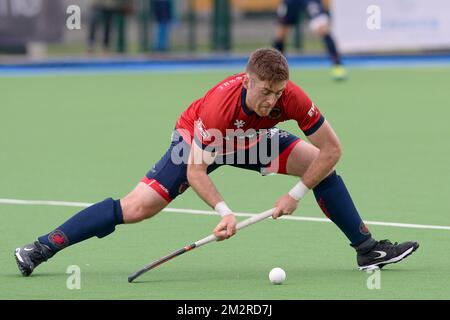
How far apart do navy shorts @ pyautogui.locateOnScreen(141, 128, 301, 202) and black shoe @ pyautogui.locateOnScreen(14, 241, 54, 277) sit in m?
0.65

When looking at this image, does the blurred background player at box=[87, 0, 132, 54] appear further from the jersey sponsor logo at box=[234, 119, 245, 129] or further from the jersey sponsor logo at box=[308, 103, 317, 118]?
the jersey sponsor logo at box=[308, 103, 317, 118]

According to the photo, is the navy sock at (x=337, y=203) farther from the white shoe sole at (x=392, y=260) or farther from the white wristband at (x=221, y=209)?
the white wristband at (x=221, y=209)

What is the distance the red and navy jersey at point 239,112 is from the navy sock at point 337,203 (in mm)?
413

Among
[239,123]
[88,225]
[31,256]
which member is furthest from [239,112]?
[31,256]

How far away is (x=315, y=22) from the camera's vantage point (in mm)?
17578

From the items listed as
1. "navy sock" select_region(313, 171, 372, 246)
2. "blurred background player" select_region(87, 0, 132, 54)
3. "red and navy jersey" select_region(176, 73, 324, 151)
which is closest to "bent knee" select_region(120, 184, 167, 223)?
"red and navy jersey" select_region(176, 73, 324, 151)

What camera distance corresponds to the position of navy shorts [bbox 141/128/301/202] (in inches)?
274

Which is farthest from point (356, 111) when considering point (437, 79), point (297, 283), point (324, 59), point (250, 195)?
point (297, 283)

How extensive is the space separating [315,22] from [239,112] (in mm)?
10996

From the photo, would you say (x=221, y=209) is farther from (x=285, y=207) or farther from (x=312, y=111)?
(x=312, y=111)

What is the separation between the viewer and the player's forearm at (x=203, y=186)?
6.71 meters

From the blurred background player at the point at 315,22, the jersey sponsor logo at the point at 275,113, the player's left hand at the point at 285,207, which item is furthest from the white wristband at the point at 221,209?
the blurred background player at the point at 315,22
